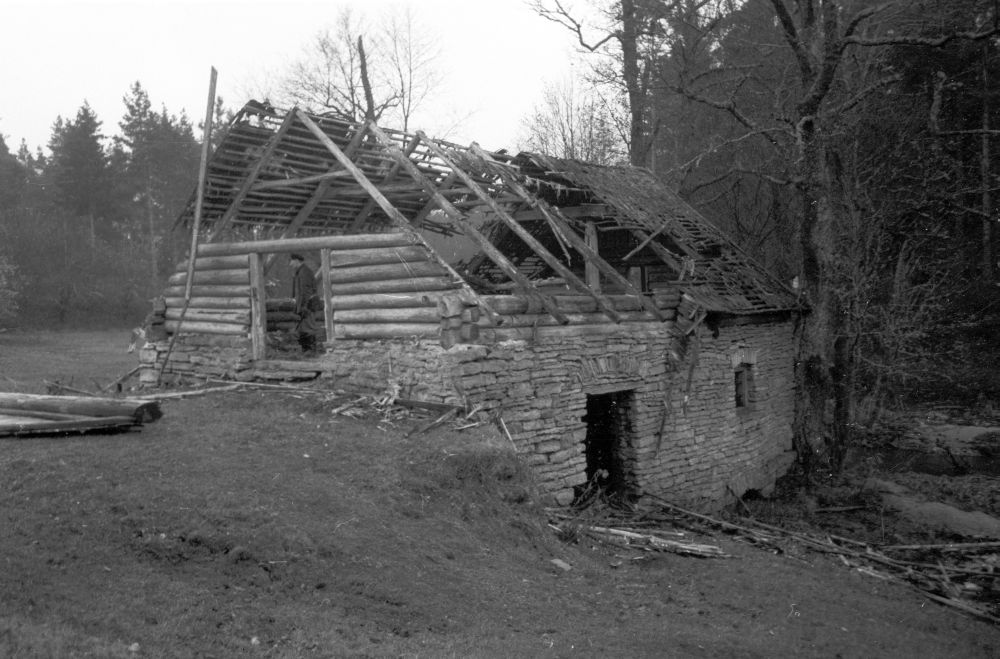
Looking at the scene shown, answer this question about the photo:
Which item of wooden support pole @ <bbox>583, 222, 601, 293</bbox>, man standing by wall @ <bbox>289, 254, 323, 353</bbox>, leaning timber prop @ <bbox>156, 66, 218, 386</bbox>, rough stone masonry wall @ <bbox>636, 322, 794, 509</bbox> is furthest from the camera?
wooden support pole @ <bbox>583, 222, 601, 293</bbox>

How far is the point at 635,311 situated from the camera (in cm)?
1223

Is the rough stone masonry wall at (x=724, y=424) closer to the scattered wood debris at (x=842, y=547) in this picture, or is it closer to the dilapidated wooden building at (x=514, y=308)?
the dilapidated wooden building at (x=514, y=308)

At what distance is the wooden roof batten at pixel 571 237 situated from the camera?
11.6 meters

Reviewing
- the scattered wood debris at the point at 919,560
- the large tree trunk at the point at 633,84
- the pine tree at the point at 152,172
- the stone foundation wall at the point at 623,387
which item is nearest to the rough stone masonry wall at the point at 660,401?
the stone foundation wall at the point at 623,387

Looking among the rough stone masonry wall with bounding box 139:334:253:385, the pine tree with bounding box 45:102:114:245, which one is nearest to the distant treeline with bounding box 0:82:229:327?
the pine tree with bounding box 45:102:114:245

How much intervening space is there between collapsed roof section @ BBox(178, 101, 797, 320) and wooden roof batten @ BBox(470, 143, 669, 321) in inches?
0.9

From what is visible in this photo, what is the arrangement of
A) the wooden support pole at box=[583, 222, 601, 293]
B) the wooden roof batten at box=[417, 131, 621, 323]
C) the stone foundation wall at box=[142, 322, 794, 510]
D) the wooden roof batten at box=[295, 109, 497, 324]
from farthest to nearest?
the wooden support pole at box=[583, 222, 601, 293], the wooden roof batten at box=[417, 131, 621, 323], the stone foundation wall at box=[142, 322, 794, 510], the wooden roof batten at box=[295, 109, 497, 324]

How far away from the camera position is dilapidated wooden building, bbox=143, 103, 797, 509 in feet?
34.4

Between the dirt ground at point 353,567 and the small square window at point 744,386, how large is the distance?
485 centimetres

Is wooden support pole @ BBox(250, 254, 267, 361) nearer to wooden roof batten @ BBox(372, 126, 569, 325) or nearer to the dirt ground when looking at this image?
the dirt ground

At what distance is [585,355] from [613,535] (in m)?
2.62

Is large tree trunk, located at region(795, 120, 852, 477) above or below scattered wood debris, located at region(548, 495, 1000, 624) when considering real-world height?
above

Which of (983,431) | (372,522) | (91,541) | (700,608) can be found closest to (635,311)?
(700,608)

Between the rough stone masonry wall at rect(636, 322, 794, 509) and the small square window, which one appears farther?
the small square window
